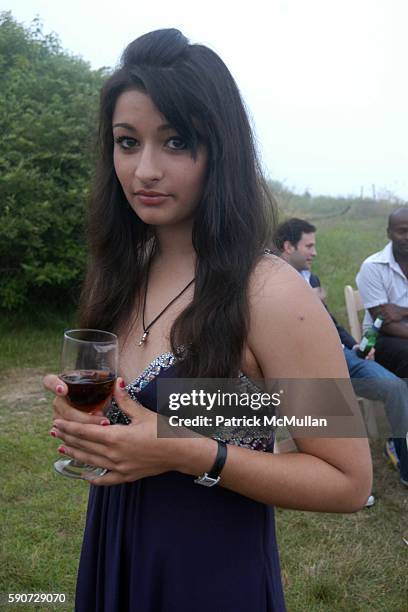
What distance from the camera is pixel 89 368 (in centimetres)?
147

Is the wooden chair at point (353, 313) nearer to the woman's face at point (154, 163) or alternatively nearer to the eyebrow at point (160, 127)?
the woman's face at point (154, 163)

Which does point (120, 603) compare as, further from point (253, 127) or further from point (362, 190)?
point (362, 190)

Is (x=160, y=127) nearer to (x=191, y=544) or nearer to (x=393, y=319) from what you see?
(x=191, y=544)

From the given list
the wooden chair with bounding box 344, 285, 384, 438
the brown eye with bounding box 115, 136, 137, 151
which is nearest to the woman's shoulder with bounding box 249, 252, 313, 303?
the brown eye with bounding box 115, 136, 137, 151

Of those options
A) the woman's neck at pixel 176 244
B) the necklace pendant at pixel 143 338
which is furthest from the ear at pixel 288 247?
the necklace pendant at pixel 143 338

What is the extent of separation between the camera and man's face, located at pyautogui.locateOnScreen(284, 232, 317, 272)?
19.1ft

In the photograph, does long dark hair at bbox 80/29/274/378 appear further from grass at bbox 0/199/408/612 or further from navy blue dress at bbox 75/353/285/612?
grass at bbox 0/199/408/612

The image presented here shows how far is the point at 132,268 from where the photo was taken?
1.87 metres

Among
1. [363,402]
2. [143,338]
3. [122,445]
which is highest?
[143,338]

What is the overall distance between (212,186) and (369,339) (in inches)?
165

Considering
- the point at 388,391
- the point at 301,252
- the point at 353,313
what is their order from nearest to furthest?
the point at 388,391 < the point at 301,252 < the point at 353,313

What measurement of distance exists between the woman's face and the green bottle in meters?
4.11

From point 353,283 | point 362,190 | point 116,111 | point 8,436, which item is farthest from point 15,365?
point 362,190

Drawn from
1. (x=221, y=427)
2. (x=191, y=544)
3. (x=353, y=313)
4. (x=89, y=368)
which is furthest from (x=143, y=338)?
(x=353, y=313)
